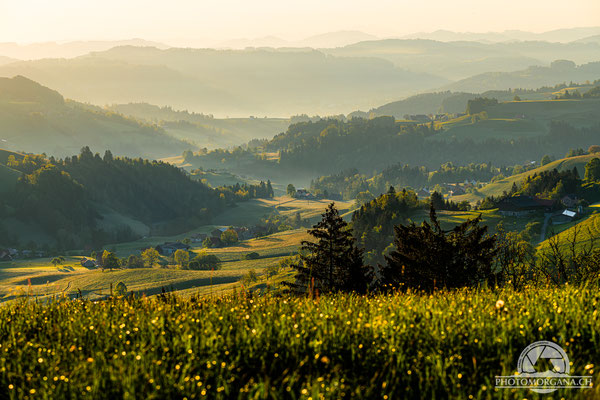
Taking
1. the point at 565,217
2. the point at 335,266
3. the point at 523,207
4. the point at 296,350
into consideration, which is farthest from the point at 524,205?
the point at 296,350

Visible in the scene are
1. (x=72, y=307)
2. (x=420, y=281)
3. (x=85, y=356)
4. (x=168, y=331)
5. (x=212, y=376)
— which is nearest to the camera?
(x=212, y=376)

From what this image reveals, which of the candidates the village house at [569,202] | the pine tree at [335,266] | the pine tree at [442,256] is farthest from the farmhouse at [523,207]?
the pine tree at [442,256]

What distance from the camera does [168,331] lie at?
8.43 metres

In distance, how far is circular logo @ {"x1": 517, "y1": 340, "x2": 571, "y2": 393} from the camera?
720 centimetres

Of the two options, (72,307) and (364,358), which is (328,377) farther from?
(72,307)

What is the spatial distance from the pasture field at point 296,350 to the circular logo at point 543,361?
16 cm

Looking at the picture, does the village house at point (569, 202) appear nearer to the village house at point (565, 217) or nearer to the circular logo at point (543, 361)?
the village house at point (565, 217)

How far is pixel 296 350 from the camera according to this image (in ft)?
25.5

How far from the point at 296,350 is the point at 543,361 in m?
3.49

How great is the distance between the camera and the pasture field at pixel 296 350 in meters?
6.93

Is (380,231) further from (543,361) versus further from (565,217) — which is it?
(543,361)

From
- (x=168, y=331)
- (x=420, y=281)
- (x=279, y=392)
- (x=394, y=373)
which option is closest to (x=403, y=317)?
(x=394, y=373)

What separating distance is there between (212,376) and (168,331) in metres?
1.50

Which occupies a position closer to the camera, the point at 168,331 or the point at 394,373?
the point at 394,373
